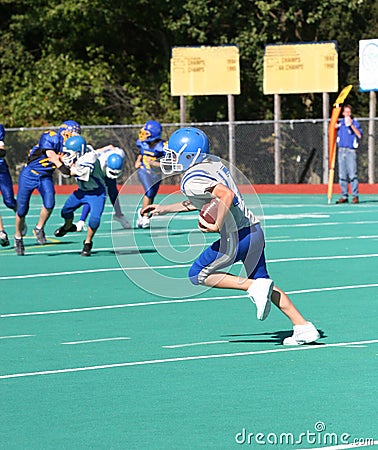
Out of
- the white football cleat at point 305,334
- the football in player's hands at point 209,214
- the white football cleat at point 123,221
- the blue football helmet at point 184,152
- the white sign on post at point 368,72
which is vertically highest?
the white sign on post at point 368,72

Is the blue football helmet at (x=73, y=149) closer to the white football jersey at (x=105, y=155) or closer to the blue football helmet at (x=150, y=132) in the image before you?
the white football jersey at (x=105, y=155)

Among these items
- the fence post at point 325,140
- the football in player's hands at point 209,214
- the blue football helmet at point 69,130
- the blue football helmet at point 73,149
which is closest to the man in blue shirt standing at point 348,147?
the fence post at point 325,140

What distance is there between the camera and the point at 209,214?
28.9 feet

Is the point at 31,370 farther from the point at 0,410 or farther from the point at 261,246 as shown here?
the point at 261,246

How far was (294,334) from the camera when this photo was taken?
9484 millimetres

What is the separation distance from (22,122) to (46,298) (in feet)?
92.9

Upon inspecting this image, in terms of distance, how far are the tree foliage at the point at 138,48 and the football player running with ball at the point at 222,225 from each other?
29.3m

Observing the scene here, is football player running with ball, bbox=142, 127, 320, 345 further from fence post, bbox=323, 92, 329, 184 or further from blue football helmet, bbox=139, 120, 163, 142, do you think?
fence post, bbox=323, 92, 329, 184

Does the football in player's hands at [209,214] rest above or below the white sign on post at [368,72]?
below

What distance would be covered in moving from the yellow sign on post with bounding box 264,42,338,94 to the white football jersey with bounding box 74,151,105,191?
18.2 meters

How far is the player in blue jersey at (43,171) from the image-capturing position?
1759 cm

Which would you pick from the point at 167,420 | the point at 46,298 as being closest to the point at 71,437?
the point at 167,420

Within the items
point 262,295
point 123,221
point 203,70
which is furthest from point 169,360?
point 203,70

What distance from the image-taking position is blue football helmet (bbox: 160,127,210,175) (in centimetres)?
Answer: 903
